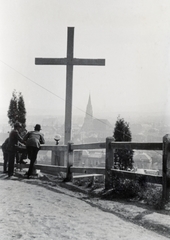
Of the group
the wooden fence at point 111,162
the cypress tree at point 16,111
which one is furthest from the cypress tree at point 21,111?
the wooden fence at point 111,162

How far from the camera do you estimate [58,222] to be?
4.32m

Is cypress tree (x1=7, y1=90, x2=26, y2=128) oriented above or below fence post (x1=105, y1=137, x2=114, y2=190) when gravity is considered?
above

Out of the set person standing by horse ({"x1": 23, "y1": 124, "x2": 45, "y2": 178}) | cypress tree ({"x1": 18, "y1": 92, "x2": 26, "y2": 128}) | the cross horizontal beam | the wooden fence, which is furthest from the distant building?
person standing by horse ({"x1": 23, "y1": 124, "x2": 45, "y2": 178})

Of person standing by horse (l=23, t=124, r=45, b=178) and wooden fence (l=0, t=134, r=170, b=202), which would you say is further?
person standing by horse (l=23, t=124, r=45, b=178)

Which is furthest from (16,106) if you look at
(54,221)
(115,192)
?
(54,221)

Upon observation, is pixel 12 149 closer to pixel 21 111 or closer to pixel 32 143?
pixel 32 143

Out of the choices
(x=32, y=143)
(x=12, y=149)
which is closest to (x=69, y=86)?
(x=32, y=143)

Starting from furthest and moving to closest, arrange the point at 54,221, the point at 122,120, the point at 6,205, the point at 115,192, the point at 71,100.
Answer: the point at 122,120
the point at 71,100
the point at 115,192
the point at 6,205
the point at 54,221

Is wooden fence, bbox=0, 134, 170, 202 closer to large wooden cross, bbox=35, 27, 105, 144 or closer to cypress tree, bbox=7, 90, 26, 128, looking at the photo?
large wooden cross, bbox=35, 27, 105, 144

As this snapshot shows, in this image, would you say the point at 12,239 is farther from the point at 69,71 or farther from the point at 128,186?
the point at 69,71

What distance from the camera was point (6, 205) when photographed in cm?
528

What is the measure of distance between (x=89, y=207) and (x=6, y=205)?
1318 mm

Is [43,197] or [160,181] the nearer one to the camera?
[160,181]

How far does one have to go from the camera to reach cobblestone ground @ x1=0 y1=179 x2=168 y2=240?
3814 millimetres
